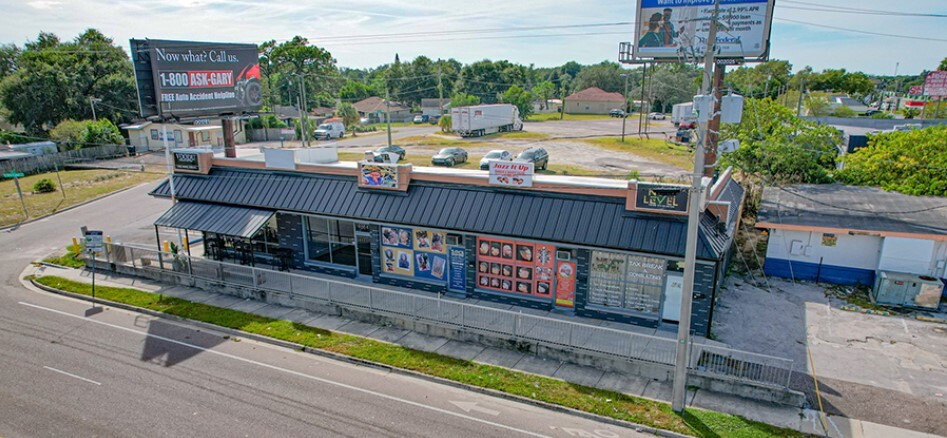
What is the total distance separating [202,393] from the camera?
1444 centimetres

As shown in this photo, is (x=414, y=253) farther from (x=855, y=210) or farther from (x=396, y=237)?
(x=855, y=210)

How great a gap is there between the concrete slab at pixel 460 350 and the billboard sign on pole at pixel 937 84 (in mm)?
60936

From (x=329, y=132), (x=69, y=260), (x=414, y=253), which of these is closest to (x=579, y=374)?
(x=414, y=253)

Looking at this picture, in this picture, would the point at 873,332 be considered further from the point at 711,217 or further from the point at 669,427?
the point at 669,427

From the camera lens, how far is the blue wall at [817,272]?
21656 millimetres

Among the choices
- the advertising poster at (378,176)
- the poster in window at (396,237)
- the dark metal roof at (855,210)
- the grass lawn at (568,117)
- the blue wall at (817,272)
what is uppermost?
the advertising poster at (378,176)

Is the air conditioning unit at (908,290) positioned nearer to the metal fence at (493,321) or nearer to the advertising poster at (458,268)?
the metal fence at (493,321)

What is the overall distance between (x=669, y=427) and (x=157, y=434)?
40.4ft

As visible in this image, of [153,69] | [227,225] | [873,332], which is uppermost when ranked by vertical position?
[153,69]

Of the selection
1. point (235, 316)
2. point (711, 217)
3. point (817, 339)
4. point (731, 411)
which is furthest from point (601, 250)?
point (235, 316)

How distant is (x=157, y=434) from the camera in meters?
12.6

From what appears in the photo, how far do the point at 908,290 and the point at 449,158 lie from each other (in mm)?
32078

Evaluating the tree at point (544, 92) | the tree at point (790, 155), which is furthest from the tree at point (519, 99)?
the tree at point (790, 155)

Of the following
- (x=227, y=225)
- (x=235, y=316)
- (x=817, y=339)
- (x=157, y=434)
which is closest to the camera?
(x=157, y=434)
